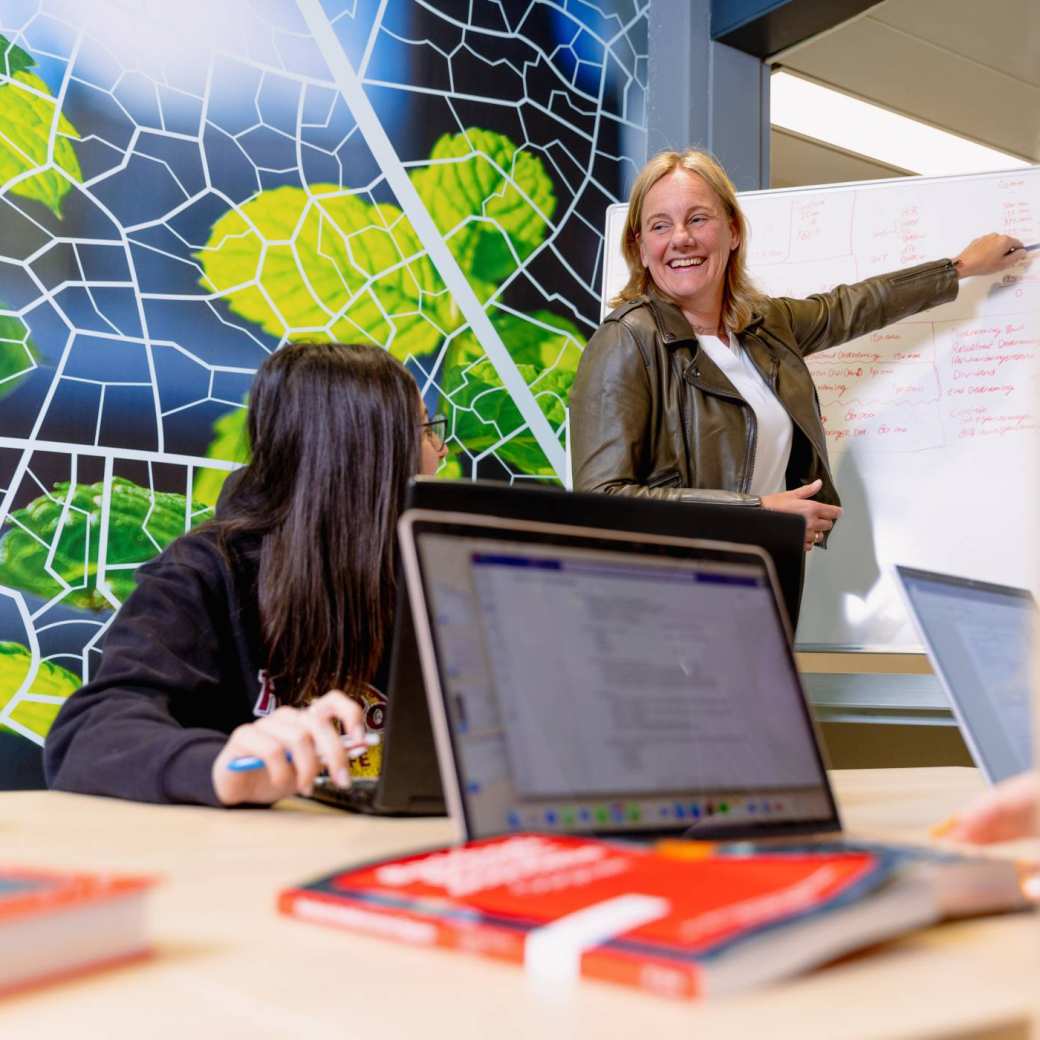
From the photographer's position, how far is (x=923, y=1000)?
46cm

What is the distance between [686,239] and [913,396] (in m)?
0.75

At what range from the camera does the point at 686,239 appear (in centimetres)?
248

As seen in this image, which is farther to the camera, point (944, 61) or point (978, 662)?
point (944, 61)

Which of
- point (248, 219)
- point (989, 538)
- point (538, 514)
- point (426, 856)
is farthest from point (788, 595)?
point (248, 219)

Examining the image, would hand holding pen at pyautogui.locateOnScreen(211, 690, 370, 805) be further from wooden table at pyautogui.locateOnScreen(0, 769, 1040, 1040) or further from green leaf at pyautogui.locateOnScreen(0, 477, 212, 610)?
green leaf at pyautogui.locateOnScreen(0, 477, 212, 610)

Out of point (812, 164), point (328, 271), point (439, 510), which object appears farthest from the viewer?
point (812, 164)

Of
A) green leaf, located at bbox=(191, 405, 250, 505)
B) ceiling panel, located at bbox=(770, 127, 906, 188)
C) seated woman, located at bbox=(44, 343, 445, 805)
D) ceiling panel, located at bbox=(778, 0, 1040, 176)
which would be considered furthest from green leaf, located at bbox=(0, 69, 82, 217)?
ceiling panel, located at bbox=(770, 127, 906, 188)

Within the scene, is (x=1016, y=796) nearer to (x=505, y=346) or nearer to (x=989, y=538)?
(x=989, y=538)

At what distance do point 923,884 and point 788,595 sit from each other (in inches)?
25.7

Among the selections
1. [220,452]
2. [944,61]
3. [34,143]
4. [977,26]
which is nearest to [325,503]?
[220,452]

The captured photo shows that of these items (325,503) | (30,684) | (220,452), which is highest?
(220,452)

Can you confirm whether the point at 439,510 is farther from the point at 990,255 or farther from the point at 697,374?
the point at 990,255

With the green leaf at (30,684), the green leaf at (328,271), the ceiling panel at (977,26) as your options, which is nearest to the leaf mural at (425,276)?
the green leaf at (328,271)

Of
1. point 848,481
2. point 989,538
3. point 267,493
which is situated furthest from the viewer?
point 848,481
